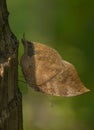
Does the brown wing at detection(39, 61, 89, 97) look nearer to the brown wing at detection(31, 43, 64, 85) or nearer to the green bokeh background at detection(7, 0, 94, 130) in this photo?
the brown wing at detection(31, 43, 64, 85)

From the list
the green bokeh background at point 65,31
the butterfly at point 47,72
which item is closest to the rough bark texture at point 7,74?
the butterfly at point 47,72

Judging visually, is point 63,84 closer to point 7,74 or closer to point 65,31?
point 7,74

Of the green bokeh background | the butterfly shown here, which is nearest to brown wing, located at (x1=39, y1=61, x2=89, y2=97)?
the butterfly

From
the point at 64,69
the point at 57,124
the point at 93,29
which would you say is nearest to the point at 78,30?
the point at 93,29

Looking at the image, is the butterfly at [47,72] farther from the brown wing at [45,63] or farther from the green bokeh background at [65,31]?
the green bokeh background at [65,31]

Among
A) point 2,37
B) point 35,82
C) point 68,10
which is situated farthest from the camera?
point 68,10

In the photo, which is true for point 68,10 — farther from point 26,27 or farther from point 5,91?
point 5,91
